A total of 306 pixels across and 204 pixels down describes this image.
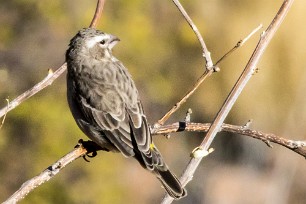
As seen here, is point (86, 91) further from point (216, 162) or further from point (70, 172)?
point (216, 162)

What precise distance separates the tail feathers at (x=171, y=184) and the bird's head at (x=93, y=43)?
1331mm

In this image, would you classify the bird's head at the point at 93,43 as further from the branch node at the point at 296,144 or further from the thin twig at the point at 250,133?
the branch node at the point at 296,144

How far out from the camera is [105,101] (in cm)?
577

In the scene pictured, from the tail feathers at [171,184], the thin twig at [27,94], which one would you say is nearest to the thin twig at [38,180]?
the thin twig at [27,94]

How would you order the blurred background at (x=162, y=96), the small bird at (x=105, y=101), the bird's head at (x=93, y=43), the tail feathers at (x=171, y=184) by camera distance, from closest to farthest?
the tail feathers at (x=171, y=184), the small bird at (x=105, y=101), the bird's head at (x=93, y=43), the blurred background at (x=162, y=96)

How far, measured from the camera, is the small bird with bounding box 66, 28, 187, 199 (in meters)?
5.22

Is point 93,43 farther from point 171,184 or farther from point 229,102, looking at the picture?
point 229,102

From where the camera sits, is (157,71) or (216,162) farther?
(216,162)

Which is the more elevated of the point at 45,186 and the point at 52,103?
the point at 52,103

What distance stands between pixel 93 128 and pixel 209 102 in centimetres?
1075

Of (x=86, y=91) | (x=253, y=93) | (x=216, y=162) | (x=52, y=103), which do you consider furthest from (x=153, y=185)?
(x=86, y=91)

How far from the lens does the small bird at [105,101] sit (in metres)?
5.22

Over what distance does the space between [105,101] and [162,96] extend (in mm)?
8350

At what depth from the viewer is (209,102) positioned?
16.2 metres
